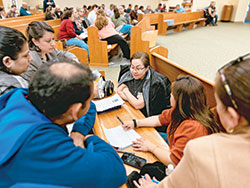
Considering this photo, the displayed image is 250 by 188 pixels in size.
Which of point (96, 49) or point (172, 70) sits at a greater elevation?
point (172, 70)

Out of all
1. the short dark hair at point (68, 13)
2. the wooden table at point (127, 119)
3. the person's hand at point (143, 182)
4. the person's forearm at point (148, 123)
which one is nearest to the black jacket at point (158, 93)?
the wooden table at point (127, 119)

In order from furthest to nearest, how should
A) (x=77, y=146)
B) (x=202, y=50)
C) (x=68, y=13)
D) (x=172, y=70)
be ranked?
(x=202, y=50)
(x=68, y=13)
(x=172, y=70)
(x=77, y=146)

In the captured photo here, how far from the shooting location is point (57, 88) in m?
0.71

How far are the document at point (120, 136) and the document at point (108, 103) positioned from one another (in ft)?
0.86

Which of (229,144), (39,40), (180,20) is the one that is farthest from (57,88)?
(180,20)

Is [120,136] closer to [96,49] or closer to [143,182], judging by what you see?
[143,182]

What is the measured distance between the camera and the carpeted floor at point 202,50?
189 inches

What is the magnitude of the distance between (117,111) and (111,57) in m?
4.17

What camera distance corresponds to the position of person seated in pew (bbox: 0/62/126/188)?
0.64m

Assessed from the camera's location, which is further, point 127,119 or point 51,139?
point 127,119

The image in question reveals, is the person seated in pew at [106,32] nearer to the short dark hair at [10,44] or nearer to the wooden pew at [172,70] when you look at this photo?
the wooden pew at [172,70]

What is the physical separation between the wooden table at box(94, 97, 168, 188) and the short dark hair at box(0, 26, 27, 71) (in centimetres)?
85

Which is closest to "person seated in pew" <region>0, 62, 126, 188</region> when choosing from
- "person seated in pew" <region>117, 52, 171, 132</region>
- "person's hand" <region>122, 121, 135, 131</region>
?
"person's hand" <region>122, 121, 135, 131</region>

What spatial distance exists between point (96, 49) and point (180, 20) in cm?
589
